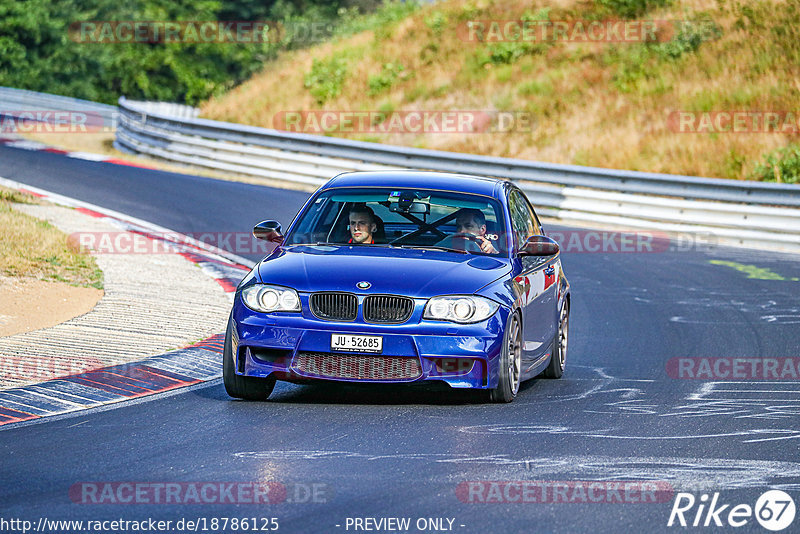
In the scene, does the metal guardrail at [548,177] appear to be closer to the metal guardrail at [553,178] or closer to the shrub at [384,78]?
the metal guardrail at [553,178]

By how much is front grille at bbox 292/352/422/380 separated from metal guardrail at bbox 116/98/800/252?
14.1 m

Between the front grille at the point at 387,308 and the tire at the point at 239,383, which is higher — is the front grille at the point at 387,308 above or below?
above

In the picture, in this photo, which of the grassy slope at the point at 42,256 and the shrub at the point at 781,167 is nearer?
the grassy slope at the point at 42,256

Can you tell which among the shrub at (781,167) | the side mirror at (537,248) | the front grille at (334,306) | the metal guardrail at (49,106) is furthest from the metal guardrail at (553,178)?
the front grille at (334,306)

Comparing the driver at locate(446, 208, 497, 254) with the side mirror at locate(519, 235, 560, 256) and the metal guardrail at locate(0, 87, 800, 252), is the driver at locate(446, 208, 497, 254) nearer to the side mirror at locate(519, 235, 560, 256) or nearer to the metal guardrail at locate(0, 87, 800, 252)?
the side mirror at locate(519, 235, 560, 256)

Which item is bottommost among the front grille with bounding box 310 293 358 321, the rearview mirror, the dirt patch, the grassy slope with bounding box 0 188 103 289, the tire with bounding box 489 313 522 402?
the dirt patch

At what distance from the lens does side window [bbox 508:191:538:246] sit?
10.4 metres

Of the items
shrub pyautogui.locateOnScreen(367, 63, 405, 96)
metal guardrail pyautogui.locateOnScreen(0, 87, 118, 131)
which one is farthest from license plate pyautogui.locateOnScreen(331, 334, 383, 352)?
metal guardrail pyautogui.locateOnScreen(0, 87, 118, 131)

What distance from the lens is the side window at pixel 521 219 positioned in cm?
1045

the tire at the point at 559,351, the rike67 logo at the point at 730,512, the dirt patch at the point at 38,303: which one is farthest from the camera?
the dirt patch at the point at 38,303

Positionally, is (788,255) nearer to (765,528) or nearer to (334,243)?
(334,243)

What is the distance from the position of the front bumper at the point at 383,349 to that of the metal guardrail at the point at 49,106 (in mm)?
32141

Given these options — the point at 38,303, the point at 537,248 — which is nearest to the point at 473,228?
the point at 537,248

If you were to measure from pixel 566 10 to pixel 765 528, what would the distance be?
3440 cm
